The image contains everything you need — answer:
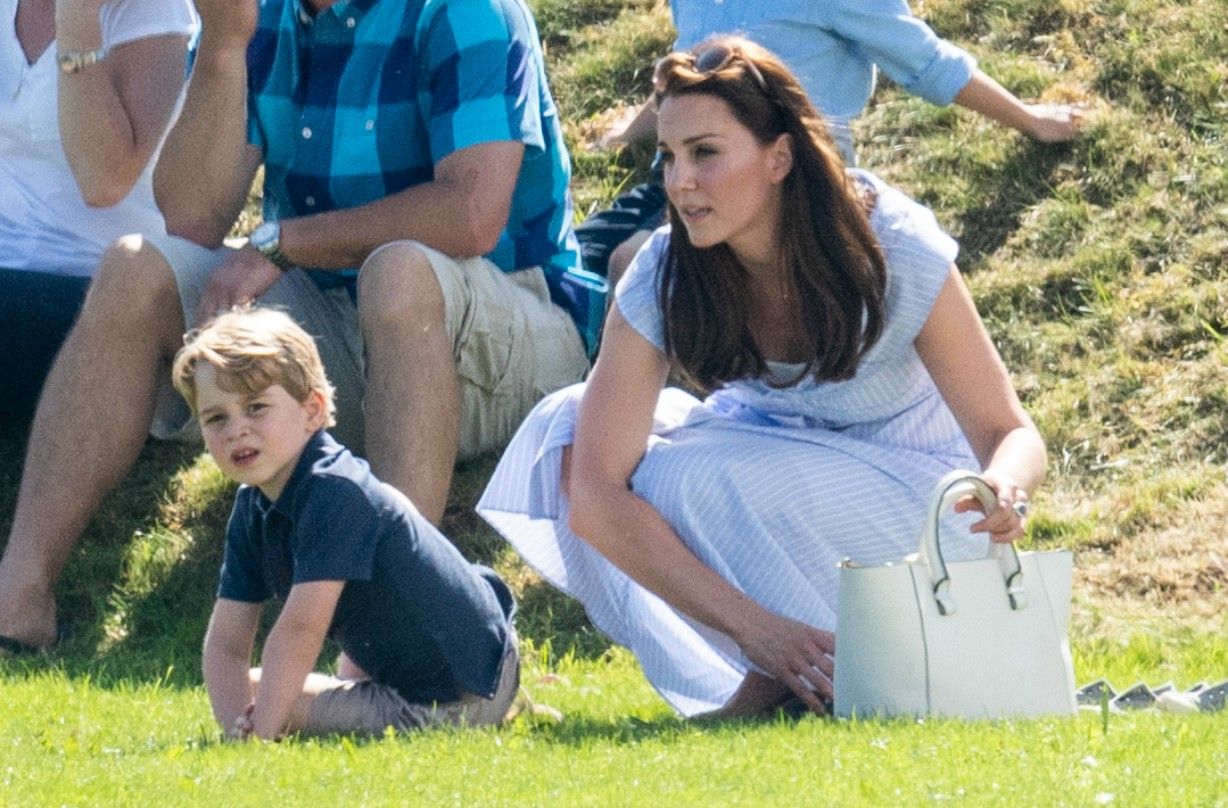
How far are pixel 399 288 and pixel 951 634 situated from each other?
189 centimetres

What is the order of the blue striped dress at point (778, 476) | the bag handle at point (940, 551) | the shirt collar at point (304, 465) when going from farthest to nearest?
the blue striped dress at point (778, 476), the shirt collar at point (304, 465), the bag handle at point (940, 551)

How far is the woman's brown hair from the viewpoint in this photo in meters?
4.51

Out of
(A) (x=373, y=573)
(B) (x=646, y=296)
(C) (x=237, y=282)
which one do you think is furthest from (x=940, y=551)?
(C) (x=237, y=282)

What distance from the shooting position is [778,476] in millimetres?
4602

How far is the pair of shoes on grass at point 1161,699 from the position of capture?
4.23 m

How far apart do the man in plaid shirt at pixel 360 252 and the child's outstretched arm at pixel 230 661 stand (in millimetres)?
992

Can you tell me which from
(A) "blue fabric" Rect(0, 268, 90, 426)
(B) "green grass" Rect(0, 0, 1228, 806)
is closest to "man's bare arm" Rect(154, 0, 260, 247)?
(A) "blue fabric" Rect(0, 268, 90, 426)

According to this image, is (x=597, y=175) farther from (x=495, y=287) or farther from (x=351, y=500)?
(x=351, y=500)

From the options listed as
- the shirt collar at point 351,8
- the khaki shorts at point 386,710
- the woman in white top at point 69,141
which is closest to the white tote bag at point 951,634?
the khaki shorts at point 386,710

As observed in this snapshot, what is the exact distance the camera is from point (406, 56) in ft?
18.9

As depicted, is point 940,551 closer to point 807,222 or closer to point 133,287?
point 807,222

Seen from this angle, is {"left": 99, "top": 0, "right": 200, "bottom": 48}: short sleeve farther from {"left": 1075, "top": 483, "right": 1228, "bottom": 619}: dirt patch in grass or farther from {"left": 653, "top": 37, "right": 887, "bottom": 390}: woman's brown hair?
{"left": 1075, "top": 483, "right": 1228, "bottom": 619}: dirt patch in grass

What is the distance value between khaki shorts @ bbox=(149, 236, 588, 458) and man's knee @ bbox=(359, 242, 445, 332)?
7cm

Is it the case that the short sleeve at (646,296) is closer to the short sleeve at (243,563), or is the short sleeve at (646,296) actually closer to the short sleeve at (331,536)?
the short sleeve at (331,536)
